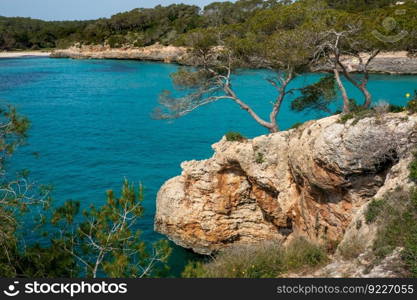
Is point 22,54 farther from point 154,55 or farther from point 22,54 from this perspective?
point 154,55

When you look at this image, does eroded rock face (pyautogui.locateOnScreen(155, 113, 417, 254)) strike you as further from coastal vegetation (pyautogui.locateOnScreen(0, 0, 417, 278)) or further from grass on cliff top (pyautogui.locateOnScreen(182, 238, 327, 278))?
grass on cliff top (pyautogui.locateOnScreen(182, 238, 327, 278))

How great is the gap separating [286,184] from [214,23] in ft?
271

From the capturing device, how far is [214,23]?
95.4m

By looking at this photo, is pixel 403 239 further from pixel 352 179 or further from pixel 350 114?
pixel 350 114

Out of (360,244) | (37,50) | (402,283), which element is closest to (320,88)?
(360,244)

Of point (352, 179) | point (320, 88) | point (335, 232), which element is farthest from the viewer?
point (320, 88)

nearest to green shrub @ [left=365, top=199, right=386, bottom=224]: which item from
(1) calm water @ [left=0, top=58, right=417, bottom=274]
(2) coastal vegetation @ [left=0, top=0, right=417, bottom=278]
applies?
(2) coastal vegetation @ [left=0, top=0, right=417, bottom=278]

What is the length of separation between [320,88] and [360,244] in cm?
1196

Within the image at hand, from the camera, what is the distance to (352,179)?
14.2m

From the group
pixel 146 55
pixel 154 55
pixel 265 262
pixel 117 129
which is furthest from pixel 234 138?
pixel 146 55

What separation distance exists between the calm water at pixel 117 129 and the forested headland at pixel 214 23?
4384 millimetres

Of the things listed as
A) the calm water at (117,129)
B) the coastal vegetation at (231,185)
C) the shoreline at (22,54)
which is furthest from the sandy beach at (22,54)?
the coastal vegetation at (231,185)

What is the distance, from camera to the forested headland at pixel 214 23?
20500 millimetres

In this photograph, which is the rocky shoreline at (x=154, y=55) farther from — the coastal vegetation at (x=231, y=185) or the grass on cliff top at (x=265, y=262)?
the grass on cliff top at (x=265, y=262)
